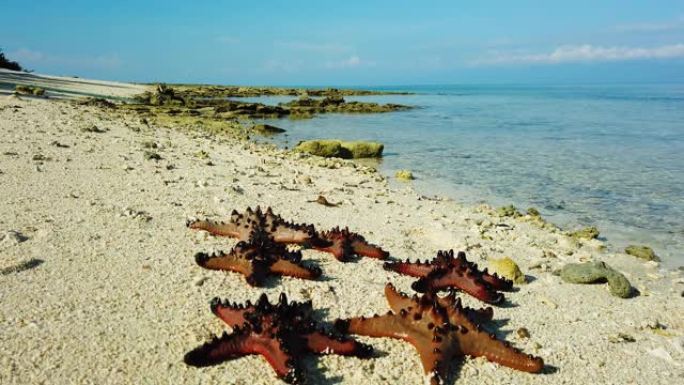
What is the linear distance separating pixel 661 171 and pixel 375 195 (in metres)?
8.96

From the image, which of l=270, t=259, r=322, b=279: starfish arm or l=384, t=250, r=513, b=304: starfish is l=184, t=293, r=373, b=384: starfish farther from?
l=384, t=250, r=513, b=304: starfish

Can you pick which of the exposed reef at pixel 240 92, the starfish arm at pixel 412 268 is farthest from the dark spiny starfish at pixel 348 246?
the exposed reef at pixel 240 92

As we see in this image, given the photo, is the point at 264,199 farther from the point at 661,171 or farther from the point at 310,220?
the point at 661,171

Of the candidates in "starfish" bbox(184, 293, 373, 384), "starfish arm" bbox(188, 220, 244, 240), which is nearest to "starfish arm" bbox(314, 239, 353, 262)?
"starfish arm" bbox(188, 220, 244, 240)

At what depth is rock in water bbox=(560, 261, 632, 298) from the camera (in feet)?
19.5

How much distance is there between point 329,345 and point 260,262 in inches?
60.6

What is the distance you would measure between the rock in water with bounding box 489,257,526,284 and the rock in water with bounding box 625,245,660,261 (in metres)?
2.62

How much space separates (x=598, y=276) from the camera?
20.3 feet

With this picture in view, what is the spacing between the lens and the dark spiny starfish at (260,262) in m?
5.13

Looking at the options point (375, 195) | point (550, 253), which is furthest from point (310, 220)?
point (550, 253)

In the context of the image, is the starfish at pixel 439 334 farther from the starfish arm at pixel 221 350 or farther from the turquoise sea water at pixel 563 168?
the turquoise sea water at pixel 563 168

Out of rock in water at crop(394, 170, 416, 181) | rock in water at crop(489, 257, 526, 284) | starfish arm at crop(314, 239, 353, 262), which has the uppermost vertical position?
starfish arm at crop(314, 239, 353, 262)

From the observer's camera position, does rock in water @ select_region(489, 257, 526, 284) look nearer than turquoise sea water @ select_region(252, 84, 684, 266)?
Yes

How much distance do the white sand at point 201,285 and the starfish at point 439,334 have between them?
3.9 inches
